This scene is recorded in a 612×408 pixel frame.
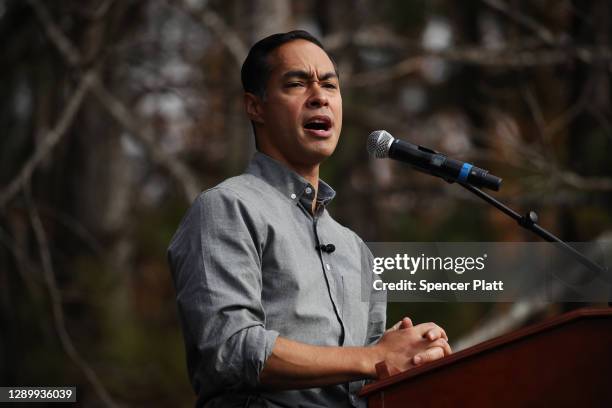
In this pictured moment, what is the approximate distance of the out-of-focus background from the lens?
6098 mm

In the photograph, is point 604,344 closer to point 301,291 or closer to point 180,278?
point 301,291

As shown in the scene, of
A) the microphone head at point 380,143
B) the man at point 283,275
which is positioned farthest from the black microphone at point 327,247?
the microphone head at point 380,143

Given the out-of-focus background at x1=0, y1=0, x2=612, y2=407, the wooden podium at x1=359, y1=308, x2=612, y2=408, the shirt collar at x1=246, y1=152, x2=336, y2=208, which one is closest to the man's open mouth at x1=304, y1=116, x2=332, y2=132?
the shirt collar at x1=246, y1=152, x2=336, y2=208

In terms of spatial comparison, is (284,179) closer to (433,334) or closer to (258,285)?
(258,285)

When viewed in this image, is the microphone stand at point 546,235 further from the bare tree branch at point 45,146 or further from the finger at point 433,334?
the bare tree branch at point 45,146

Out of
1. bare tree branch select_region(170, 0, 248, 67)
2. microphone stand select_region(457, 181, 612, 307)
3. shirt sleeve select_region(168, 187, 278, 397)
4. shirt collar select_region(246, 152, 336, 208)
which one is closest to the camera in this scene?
shirt sleeve select_region(168, 187, 278, 397)

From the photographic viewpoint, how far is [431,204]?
8828mm

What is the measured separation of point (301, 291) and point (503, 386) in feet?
1.67

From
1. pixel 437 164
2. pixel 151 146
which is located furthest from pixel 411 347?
pixel 151 146

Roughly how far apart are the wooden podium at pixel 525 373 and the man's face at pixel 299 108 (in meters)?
0.68

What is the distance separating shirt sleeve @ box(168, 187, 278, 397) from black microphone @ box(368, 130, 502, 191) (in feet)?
1.11

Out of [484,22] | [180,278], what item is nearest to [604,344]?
[180,278]

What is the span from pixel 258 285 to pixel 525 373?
57cm

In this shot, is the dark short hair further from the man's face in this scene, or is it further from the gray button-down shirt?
the gray button-down shirt
